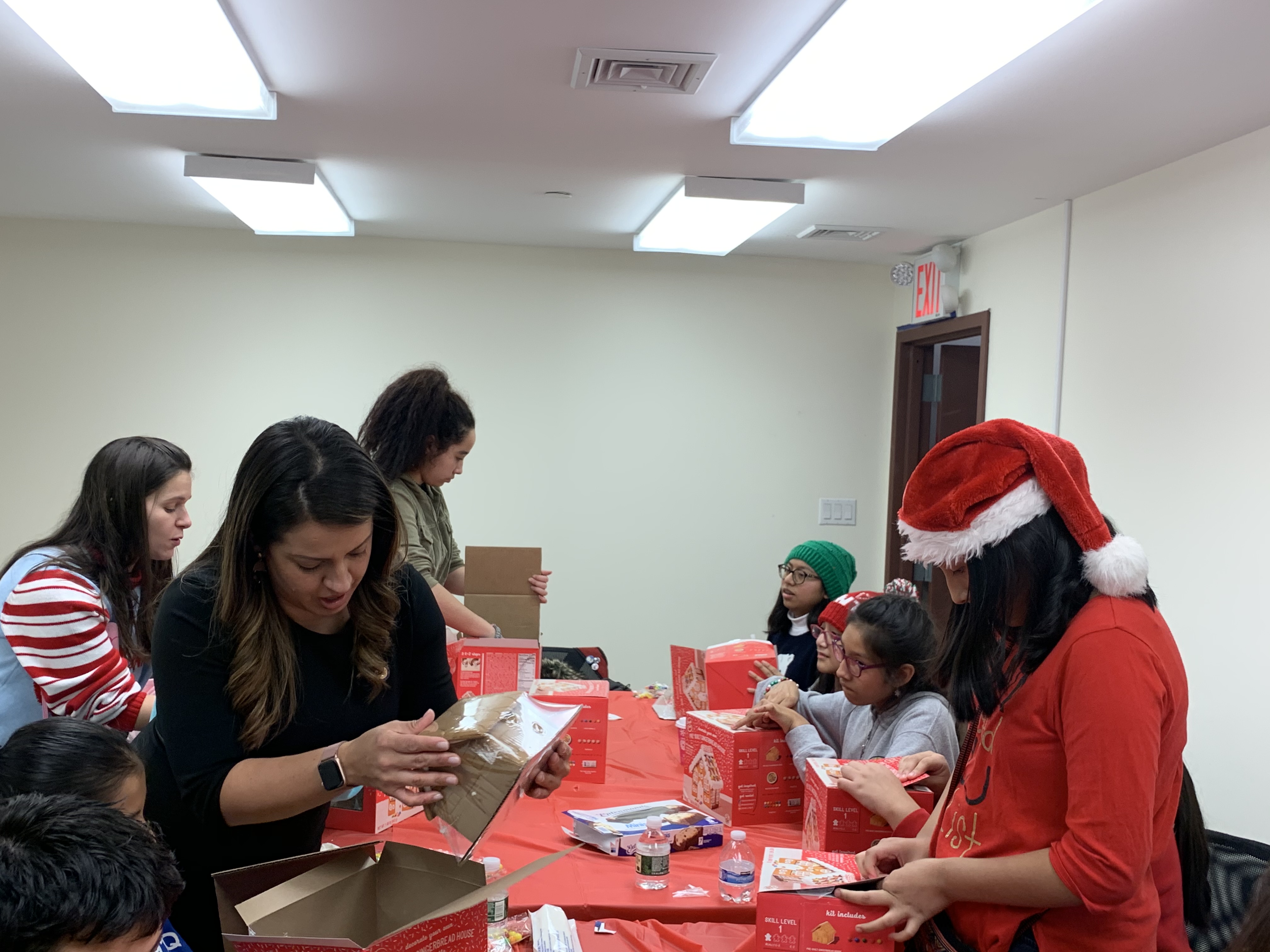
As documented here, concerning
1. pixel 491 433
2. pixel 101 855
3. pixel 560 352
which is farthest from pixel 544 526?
pixel 101 855

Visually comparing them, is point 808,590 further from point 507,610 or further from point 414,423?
point 414,423

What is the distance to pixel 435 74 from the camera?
2904mm

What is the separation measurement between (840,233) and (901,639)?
2.94 metres

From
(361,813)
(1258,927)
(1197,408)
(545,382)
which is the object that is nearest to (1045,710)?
(1258,927)

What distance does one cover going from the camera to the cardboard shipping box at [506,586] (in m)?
3.27

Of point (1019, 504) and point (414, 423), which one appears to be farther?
point (414, 423)

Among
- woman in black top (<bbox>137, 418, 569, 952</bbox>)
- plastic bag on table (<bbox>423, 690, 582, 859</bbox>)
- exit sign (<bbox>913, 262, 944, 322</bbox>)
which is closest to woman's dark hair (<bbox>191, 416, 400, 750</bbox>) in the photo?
woman in black top (<bbox>137, 418, 569, 952</bbox>)

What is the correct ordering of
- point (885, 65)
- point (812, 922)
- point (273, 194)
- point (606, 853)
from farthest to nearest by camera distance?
point (273, 194) < point (885, 65) < point (606, 853) < point (812, 922)

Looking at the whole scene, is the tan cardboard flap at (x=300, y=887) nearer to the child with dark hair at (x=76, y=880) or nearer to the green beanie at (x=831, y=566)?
the child with dark hair at (x=76, y=880)

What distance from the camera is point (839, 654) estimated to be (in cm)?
276

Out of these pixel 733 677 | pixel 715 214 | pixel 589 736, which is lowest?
pixel 589 736

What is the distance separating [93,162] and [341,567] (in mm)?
3350

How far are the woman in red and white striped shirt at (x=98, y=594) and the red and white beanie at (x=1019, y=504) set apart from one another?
1691 mm

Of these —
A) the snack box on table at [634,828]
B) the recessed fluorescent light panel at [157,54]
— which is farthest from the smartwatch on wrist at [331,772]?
the recessed fluorescent light panel at [157,54]
